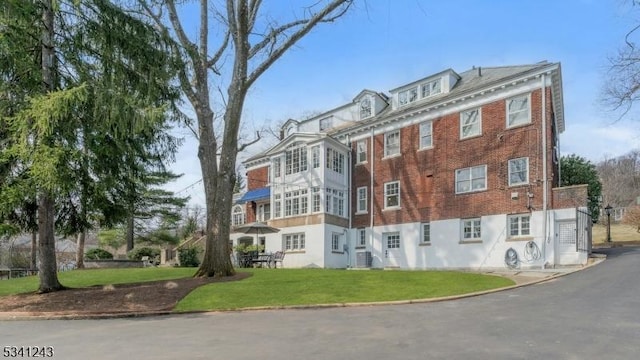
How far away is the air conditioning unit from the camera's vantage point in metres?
28.5

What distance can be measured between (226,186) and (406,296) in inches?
299

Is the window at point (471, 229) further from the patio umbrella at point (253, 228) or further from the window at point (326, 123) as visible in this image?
the window at point (326, 123)

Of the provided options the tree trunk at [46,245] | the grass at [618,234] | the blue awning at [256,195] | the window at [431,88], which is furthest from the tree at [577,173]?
the tree trunk at [46,245]

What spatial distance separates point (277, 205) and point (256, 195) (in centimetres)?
335

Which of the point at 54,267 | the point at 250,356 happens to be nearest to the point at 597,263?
the point at 250,356

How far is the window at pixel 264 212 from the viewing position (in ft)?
114

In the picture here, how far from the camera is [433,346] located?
6824mm

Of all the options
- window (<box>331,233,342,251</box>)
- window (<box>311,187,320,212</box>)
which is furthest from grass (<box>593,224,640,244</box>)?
window (<box>311,187,320,212</box>)

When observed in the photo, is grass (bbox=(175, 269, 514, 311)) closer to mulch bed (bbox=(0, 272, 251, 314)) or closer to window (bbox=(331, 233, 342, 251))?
mulch bed (bbox=(0, 272, 251, 314))

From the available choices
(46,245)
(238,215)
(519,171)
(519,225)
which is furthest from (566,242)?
(238,215)

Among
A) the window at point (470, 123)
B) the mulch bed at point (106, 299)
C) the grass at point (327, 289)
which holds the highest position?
the window at point (470, 123)

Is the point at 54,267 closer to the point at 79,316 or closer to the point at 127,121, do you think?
the point at 79,316

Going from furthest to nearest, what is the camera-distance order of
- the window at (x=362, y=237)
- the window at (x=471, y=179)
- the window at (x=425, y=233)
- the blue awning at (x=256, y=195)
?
the blue awning at (x=256, y=195)
the window at (x=362, y=237)
the window at (x=425, y=233)
the window at (x=471, y=179)

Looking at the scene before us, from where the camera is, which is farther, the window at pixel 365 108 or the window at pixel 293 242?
the window at pixel 365 108
